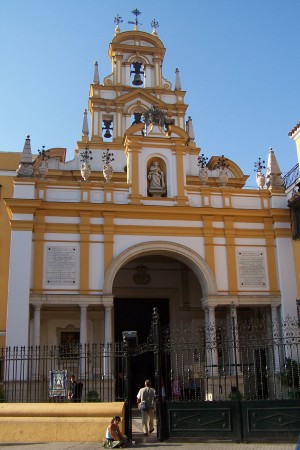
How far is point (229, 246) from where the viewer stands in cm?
2183

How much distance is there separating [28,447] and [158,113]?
15647 millimetres

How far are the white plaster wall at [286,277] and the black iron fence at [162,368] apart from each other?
61 cm

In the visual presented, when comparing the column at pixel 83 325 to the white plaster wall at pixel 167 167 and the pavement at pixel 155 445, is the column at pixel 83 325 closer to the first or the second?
the white plaster wall at pixel 167 167

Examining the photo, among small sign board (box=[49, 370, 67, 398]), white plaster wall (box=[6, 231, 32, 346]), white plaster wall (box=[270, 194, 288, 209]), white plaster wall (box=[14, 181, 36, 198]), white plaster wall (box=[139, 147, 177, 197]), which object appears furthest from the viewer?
white plaster wall (box=[270, 194, 288, 209])

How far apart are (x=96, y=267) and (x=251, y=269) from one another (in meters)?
6.20

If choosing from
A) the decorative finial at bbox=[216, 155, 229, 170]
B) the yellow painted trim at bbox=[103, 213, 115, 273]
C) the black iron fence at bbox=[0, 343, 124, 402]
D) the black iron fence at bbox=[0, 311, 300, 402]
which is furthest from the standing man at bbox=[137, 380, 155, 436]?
the decorative finial at bbox=[216, 155, 229, 170]

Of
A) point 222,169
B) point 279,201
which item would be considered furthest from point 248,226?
point 222,169

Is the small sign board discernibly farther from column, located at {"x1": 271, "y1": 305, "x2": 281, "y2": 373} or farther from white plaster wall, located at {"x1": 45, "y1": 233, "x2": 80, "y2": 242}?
column, located at {"x1": 271, "y1": 305, "x2": 281, "y2": 373}

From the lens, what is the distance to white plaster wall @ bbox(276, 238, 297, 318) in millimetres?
21109

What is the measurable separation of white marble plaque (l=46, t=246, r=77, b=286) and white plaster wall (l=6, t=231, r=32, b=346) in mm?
801

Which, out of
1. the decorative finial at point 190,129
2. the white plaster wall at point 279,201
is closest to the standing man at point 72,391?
the white plaster wall at point 279,201

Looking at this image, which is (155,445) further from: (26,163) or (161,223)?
(26,163)

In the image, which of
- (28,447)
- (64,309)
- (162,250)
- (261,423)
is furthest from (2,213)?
(261,423)

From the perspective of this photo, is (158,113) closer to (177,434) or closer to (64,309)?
(64,309)
